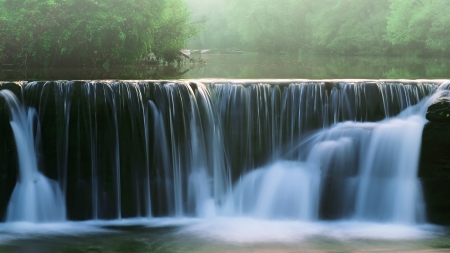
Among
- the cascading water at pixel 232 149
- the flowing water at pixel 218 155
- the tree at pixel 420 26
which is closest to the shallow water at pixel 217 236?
the flowing water at pixel 218 155

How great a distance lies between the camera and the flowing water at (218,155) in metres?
9.11

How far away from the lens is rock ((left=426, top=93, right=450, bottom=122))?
30.6 ft

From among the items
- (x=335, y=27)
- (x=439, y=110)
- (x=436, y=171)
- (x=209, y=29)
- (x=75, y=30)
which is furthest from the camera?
(x=209, y=29)

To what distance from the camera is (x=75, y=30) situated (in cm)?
1585

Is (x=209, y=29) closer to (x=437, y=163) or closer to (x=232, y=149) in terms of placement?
(x=232, y=149)

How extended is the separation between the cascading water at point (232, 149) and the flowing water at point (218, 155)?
0.02 metres

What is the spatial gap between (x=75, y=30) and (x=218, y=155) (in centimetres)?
789

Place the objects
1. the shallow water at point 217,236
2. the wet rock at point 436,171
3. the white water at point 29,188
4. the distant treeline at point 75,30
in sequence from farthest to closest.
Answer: the distant treeline at point 75,30 → the wet rock at point 436,171 → the white water at point 29,188 → the shallow water at point 217,236

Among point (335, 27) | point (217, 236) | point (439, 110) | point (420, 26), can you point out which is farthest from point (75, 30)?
point (335, 27)

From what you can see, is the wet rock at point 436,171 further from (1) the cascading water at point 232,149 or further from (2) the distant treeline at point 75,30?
(2) the distant treeline at point 75,30

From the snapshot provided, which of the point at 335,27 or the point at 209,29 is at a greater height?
the point at 209,29

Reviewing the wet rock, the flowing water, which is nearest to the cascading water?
the flowing water

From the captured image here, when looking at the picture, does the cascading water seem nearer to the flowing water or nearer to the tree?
the flowing water

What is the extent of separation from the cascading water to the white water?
3 cm
